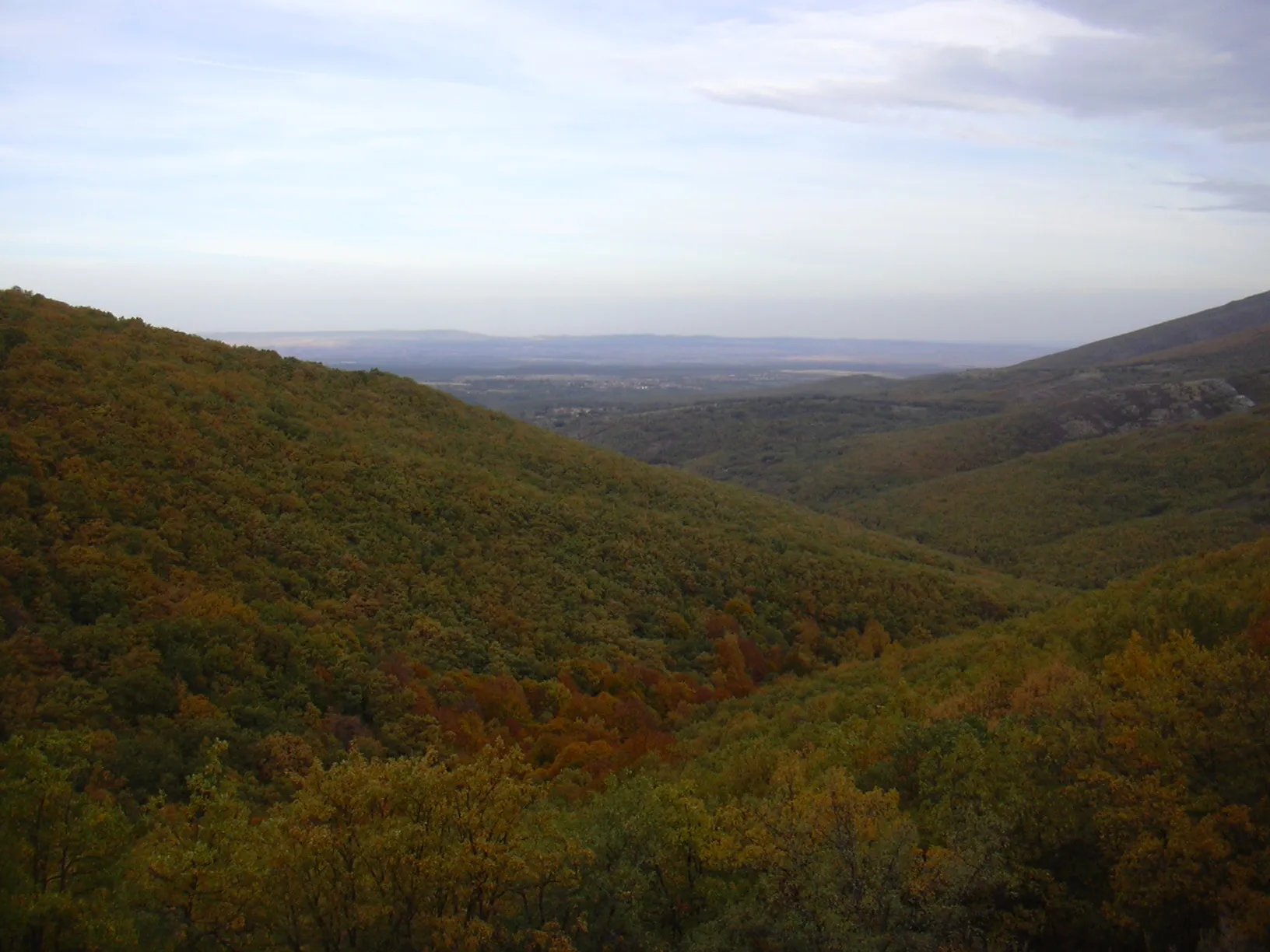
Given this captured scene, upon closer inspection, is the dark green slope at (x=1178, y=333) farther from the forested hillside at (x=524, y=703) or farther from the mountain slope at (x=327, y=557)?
the forested hillside at (x=524, y=703)

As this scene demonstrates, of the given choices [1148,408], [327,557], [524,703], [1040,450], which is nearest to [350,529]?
[327,557]

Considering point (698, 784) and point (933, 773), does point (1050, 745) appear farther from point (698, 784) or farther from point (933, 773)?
point (698, 784)

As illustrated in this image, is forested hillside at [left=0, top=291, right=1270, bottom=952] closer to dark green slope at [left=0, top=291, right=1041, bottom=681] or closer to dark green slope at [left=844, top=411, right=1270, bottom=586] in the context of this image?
dark green slope at [left=0, top=291, right=1041, bottom=681]

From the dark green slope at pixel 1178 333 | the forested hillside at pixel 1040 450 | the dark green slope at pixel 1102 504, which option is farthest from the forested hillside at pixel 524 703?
the dark green slope at pixel 1178 333

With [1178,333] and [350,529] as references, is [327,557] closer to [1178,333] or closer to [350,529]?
[350,529]

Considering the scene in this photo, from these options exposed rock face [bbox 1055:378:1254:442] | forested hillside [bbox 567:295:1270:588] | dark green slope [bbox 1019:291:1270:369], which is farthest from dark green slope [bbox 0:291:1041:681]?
dark green slope [bbox 1019:291:1270:369]

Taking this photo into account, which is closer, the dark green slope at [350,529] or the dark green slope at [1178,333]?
the dark green slope at [350,529]
